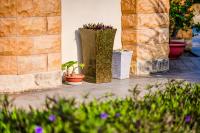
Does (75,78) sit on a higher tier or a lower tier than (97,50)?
lower

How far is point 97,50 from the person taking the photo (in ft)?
35.2

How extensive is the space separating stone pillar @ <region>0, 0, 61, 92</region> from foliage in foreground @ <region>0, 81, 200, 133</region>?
14.9 feet

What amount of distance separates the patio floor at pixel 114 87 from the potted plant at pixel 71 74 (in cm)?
19

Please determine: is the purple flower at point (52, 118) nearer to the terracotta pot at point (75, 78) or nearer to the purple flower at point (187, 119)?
the purple flower at point (187, 119)

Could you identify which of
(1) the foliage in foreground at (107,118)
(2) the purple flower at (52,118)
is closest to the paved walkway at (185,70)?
(1) the foliage in foreground at (107,118)

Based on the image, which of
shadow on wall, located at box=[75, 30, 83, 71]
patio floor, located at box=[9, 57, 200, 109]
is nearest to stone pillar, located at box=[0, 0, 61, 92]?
patio floor, located at box=[9, 57, 200, 109]

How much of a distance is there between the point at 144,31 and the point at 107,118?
7.76 m

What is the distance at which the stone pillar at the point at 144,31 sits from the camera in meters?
12.0

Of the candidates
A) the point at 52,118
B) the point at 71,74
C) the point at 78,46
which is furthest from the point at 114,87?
the point at 52,118

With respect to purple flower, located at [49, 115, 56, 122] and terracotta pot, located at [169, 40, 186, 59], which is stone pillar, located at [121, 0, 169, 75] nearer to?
terracotta pot, located at [169, 40, 186, 59]

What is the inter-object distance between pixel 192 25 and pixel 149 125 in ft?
38.3

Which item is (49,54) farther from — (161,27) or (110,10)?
(161,27)

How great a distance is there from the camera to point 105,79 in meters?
11.0

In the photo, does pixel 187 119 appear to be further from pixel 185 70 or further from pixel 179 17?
pixel 179 17
